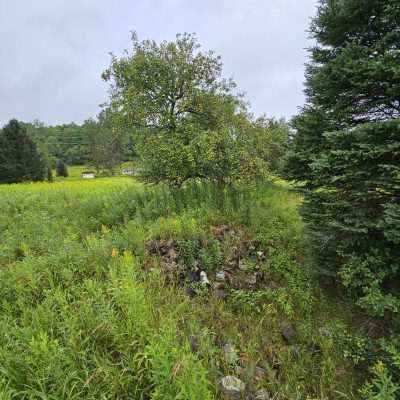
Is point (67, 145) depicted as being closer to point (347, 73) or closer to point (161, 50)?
point (161, 50)

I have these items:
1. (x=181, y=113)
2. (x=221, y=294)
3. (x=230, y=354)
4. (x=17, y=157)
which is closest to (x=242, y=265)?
(x=221, y=294)

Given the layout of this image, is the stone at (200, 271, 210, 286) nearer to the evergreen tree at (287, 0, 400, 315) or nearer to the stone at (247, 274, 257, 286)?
the stone at (247, 274, 257, 286)

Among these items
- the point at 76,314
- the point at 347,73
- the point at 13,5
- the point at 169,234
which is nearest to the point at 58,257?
the point at 76,314

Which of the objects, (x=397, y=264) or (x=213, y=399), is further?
(x=397, y=264)

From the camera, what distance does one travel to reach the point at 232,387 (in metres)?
1.93

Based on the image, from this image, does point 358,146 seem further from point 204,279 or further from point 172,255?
point 172,255

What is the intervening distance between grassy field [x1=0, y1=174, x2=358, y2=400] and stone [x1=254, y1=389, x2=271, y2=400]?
0.14 feet

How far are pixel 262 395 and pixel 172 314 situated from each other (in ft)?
3.36

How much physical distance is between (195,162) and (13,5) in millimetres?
9582

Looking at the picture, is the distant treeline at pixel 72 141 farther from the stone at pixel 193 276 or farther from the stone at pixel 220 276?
the stone at pixel 220 276

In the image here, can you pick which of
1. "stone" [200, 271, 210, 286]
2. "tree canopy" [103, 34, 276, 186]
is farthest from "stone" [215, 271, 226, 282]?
"tree canopy" [103, 34, 276, 186]

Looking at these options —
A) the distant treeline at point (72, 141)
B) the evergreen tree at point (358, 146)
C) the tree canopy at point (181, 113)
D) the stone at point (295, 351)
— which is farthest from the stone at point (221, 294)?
the distant treeline at point (72, 141)

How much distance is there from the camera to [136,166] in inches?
279

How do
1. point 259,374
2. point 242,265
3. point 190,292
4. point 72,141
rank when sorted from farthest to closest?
point 72,141 < point 242,265 < point 190,292 < point 259,374
